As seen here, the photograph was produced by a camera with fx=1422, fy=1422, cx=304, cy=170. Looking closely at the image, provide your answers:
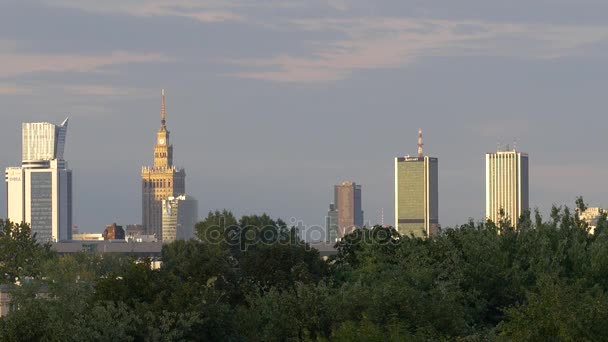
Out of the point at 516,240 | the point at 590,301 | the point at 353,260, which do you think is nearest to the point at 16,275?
the point at 353,260

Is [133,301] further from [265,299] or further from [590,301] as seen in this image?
[590,301]

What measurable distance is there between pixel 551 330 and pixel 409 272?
19515 mm

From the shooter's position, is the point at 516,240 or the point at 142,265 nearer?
the point at 142,265

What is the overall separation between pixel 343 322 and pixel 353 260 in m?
43.2

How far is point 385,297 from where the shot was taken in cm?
6281

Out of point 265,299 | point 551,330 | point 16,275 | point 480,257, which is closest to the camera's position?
point 551,330

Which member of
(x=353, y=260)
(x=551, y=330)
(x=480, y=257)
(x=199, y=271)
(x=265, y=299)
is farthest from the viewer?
(x=353, y=260)

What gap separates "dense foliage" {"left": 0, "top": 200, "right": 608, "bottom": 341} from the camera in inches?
2266

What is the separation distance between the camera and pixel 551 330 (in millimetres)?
56344

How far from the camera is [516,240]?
81.4 metres

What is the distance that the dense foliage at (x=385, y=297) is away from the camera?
57.6 metres

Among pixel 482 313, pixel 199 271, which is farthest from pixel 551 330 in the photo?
pixel 199 271

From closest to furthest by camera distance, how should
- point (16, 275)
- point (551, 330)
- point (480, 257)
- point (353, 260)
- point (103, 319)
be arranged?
point (551, 330)
point (103, 319)
point (480, 257)
point (353, 260)
point (16, 275)

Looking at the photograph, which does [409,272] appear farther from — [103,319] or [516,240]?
[103,319]
